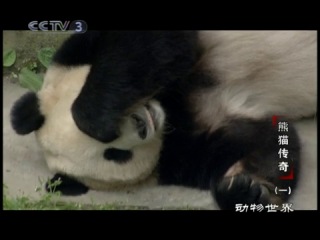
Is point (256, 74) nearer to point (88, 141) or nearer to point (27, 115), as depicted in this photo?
point (88, 141)

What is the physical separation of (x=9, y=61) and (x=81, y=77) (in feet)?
4.64

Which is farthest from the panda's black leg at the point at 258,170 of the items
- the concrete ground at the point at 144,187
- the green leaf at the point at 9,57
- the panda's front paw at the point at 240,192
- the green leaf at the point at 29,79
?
the green leaf at the point at 9,57

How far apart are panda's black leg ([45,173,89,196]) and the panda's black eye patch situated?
0.28 meters

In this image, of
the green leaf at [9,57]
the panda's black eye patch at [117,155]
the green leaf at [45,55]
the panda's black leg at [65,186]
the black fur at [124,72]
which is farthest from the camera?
the green leaf at [9,57]

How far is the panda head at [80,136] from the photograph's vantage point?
365 centimetres

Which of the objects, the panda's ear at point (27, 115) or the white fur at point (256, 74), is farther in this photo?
the white fur at point (256, 74)

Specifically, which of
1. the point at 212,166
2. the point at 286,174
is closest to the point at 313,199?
the point at 286,174

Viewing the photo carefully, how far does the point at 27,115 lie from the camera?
12.3 ft

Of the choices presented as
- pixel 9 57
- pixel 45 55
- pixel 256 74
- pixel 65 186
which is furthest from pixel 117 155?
pixel 9 57

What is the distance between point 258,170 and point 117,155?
0.79 meters

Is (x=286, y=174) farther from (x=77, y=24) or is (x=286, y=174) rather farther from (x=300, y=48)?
(x=77, y=24)

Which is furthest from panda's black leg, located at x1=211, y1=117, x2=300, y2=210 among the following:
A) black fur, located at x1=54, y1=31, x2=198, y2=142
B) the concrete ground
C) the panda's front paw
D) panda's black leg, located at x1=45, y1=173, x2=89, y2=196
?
panda's black leg, located at x1=45, y1=173, x2=89, y2=196

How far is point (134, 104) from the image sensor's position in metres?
3.61

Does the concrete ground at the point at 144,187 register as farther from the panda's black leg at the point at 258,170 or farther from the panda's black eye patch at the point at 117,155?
the panda's black eye patch at the point at 117,155
